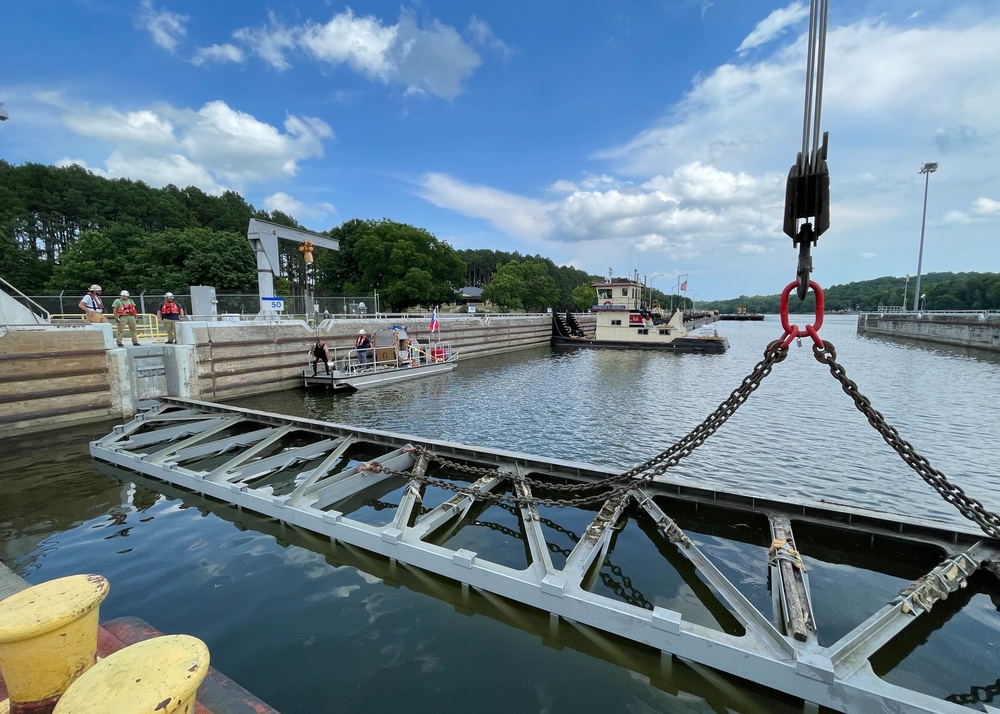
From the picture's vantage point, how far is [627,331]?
4203 cm

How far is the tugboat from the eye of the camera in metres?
38.4

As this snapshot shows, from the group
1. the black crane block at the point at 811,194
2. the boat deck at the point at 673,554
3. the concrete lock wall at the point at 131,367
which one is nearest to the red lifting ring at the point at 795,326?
the black crane block at the point at 811,194

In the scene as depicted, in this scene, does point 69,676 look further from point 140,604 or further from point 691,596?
→ point 691,596

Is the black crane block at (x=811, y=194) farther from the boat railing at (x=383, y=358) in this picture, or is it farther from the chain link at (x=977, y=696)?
the boat railing at (x=383, y=358)

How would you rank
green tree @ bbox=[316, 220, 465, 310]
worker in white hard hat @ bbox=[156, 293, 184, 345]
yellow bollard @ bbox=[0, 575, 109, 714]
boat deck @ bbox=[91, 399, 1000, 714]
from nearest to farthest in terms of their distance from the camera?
1. yellow bollard @ bbox=[0, 575, 109, 714]
2. boat deck @ bbox=[91, 399, 1000, 714]
3. worker in white hard hat @ bbox=[156, 293, 184, 345]
4. green tree @ bbox=[316, 220, 465, 310]

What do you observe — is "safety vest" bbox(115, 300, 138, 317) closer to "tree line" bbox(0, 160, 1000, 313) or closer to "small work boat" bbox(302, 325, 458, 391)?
"small work boat" bbox(302, 325, 458, 391)

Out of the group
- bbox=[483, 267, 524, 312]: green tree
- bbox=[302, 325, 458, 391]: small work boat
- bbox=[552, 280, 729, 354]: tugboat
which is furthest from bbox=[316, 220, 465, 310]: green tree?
bbox=[302, 325, 458, 391]: small work boat

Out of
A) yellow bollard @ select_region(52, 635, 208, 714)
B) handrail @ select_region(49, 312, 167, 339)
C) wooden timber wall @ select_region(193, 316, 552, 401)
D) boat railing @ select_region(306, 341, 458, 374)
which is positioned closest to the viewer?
yellow bollard @ select_region(52, 635, 208, 714)

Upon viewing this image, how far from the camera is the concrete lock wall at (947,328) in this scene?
34375 mm

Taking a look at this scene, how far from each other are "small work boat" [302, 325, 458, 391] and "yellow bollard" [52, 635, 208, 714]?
55.5 ft

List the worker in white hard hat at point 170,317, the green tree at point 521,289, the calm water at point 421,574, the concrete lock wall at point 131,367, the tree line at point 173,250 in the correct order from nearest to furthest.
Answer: the calm water at point 421,574, the concrete lock wall at point 131,367, the worker in white hard hat at point 170,317, the tree line at point 173,250, the green tree at point 521,289

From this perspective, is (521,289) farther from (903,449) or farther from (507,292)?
(903,449)

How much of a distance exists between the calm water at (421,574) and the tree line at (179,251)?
31726 millimetres

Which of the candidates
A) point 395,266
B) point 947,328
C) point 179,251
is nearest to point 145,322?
point 179,251
